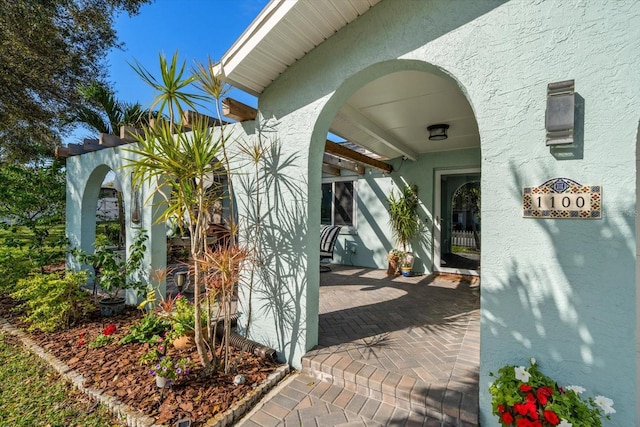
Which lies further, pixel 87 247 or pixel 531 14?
pixel 87 247

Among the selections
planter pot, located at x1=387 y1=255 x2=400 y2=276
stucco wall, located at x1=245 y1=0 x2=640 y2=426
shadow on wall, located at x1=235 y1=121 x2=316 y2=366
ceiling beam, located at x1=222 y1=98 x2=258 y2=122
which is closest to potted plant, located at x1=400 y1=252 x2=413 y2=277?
planter pot, located at x1=387 y1=255 x2=400 y2=276

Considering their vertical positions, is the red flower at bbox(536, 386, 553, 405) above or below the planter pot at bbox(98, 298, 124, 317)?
above

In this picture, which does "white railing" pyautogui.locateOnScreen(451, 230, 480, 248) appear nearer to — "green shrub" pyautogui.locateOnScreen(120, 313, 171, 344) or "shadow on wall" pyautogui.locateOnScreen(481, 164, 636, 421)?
"shadow on wall" pyautogui.locateOnScreen(481, 164, 636, 421)

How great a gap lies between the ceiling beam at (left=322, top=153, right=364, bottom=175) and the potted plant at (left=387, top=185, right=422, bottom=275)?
4.80 ft

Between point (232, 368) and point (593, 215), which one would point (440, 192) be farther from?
point (232, 368)

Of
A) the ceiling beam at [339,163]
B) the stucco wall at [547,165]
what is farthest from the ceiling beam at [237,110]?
the ceiling beam at [339,163]

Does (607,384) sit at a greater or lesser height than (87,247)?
lesser

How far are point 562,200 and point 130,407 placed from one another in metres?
4.03

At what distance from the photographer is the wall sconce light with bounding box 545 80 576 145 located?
1913mm

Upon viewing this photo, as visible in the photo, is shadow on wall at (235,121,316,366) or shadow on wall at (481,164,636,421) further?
shadow on wall at (235,121,316,366)

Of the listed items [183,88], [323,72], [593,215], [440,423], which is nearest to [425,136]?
[323,72]

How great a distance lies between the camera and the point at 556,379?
80.4 inches

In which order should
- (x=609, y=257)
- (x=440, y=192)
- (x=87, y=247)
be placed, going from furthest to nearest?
(x=440, y=192) → (x=87, y=247) → (x=609, y=257)

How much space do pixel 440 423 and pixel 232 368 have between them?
2131mm
